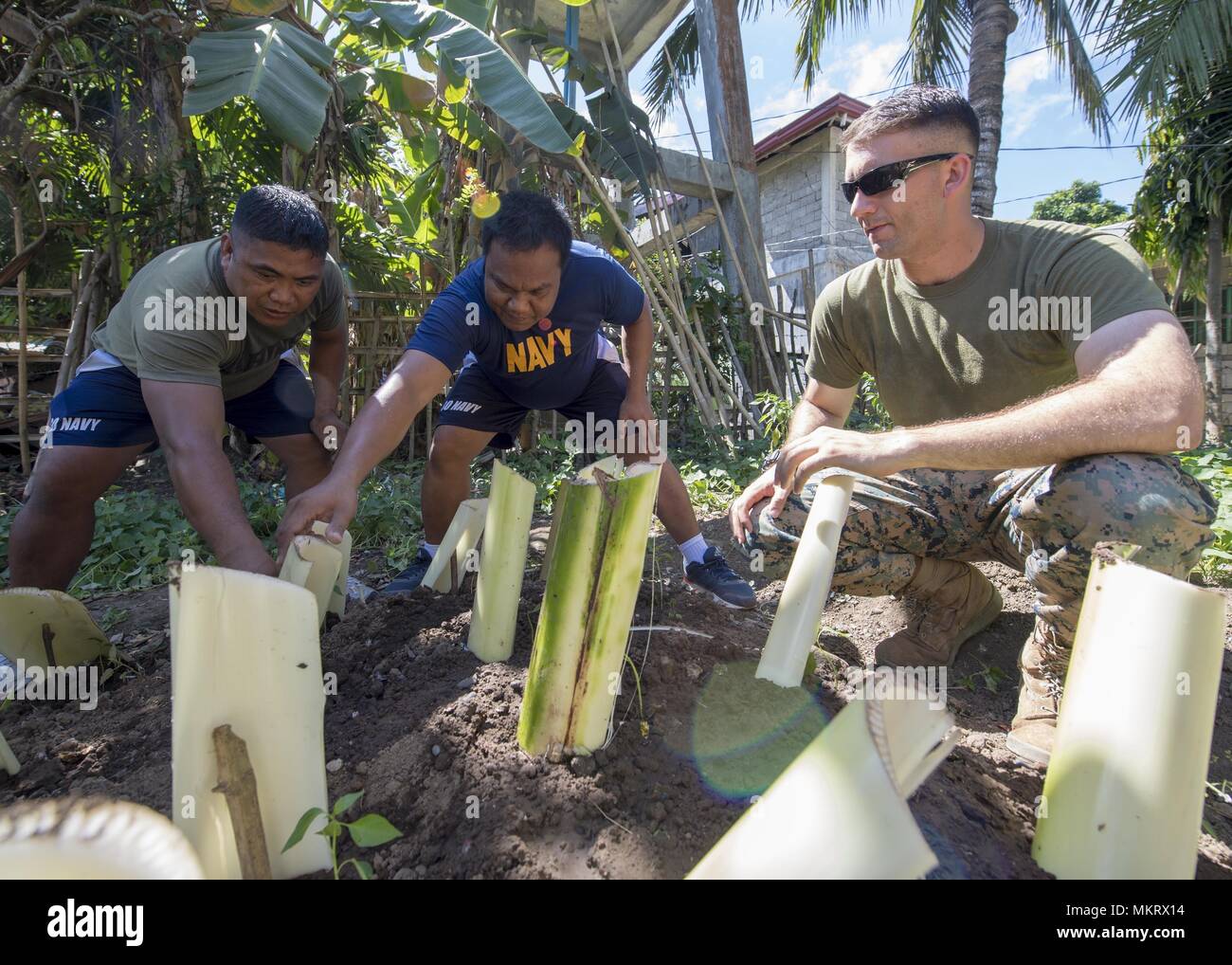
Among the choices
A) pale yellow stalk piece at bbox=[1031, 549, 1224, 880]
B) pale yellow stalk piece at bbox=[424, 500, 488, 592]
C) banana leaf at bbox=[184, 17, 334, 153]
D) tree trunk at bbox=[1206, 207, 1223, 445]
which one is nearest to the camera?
pale yellow stalk piece at bbox=[1031, 549, 1224, 880]

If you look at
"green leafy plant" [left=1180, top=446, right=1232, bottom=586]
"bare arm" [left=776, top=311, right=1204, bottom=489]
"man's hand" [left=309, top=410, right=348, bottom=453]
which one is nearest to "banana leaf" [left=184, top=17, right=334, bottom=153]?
"man's hand" [left=309, top=410, right=348, bottom=453]

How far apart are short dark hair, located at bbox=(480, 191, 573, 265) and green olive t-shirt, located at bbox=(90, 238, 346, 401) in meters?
0.67

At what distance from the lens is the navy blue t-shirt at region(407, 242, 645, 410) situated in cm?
254

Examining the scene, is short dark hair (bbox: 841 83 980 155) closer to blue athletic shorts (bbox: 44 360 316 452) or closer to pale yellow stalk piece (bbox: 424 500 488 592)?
pale yellow stalk piece (bbox: 424 500 488 592)

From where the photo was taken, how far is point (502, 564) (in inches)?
67.6

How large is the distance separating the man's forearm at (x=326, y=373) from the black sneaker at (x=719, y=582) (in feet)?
5.68

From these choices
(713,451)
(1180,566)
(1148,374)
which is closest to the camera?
(1148,374)

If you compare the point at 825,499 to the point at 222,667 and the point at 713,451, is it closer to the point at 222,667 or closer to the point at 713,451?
the point at 222,667

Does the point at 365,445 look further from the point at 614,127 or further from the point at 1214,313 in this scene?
the point at 1214,313

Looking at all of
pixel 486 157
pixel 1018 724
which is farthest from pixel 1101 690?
pixel 486 157

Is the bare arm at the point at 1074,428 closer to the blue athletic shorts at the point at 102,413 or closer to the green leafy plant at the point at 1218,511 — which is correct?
the green leafy plant at the point at 1218,511

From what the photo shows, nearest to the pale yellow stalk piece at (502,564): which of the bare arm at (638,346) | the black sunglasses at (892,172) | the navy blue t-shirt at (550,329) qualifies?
the navy blue t-shirt at (550,329)

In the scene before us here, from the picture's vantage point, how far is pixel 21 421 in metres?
5.62

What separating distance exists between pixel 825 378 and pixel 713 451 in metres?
3.87
